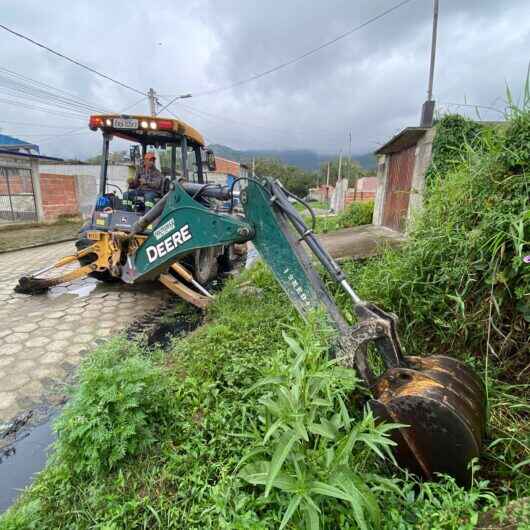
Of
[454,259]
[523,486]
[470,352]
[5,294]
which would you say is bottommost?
[5,294]

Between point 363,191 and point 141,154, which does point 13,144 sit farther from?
point 363,191

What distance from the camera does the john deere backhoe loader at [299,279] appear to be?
1.33 metres

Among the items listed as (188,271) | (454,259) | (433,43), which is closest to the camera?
(454,259)

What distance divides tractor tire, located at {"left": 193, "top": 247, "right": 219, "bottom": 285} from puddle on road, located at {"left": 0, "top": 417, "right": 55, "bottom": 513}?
246cm

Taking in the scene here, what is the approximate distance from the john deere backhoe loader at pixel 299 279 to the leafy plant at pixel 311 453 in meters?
0.22

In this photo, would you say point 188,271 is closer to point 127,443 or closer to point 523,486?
point 127,443

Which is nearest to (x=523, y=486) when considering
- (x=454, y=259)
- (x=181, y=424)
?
(x=454, y=259)

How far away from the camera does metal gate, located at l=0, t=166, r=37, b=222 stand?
31.1 feet

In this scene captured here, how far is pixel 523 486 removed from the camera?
4.23 ft

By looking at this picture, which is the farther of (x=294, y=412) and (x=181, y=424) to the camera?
(x=181, y=424)

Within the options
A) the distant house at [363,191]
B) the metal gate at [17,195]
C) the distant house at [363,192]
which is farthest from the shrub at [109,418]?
the distant house at [363,192]

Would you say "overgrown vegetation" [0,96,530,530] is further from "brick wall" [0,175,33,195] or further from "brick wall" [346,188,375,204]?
"brick wall" [346,188,375,204]

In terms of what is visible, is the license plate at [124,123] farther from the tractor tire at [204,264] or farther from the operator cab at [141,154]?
the tractor tire at [204,264]

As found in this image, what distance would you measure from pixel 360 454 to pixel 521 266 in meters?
1.32
